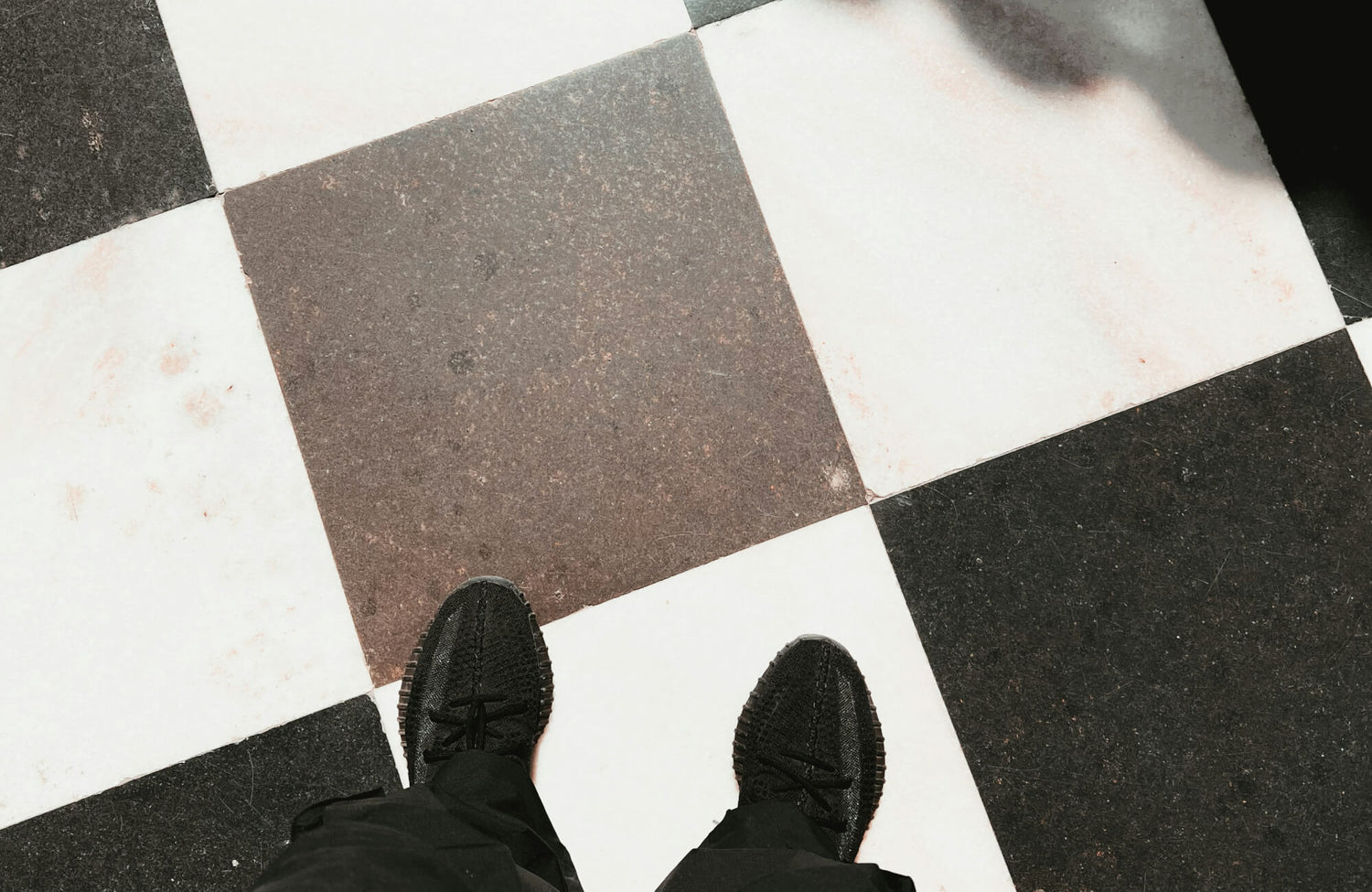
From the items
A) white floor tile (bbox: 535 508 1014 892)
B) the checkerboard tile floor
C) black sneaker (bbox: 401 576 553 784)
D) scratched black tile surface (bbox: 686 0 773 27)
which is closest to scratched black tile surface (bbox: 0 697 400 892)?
the checkerboard tile floor

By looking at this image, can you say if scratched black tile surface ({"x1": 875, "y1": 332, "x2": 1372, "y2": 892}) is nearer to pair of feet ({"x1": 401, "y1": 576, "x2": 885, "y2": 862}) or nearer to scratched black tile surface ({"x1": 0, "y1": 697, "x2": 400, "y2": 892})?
pair of feet ({"x1": 401, "y1": 576, "x2": 885, "y2": 862})

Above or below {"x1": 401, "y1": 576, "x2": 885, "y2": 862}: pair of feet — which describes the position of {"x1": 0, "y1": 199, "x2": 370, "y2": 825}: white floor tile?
above

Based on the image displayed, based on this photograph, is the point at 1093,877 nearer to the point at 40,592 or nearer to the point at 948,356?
the point at 948,356

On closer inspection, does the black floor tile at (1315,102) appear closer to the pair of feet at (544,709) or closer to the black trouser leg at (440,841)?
the pair of feet at (544,709)

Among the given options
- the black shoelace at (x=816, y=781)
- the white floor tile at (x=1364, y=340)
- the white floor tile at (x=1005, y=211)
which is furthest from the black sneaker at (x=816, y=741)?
the white floor tile at (x=1364, y=340)

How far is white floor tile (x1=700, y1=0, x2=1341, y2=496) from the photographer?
1.53m

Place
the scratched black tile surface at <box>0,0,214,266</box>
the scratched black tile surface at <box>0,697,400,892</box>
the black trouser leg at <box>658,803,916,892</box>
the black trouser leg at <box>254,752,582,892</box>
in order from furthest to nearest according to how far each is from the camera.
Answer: the scratched black tile surface at <box>0,0,214,266</box> < the scratched black tile surface at <box>0,697,400,892</box> < the black trouser leg at <box>658,803,916,892</box> < the black trouser leg at <box>254,752,582,892</box>

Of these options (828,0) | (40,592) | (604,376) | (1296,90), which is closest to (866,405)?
(604,376)

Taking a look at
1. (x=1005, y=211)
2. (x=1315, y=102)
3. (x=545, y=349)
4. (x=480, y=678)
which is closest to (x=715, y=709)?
(x=480, y=678)

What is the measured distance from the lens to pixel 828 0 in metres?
1.58

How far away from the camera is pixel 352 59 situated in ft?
5.13

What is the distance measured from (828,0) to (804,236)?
17.3 inches

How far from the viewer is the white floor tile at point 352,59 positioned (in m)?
1.56

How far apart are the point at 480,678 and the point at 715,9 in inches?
49.9
